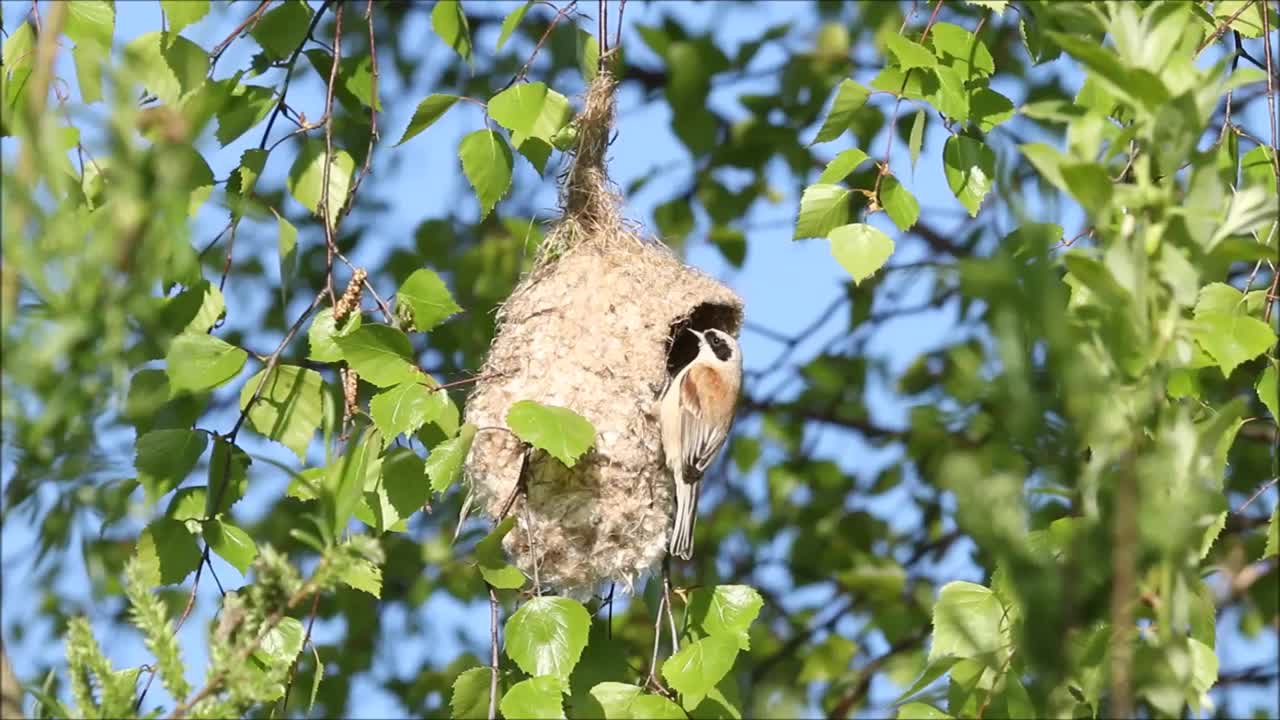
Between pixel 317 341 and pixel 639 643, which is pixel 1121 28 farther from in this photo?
pixel 639 643

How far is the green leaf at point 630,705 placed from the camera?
282 centimetres

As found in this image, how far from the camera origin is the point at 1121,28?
1.92 meters

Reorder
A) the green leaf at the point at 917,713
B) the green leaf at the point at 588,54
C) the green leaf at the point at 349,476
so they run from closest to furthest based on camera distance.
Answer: the green leaf at the point at 917,713, the green leaf at the point at 349,476, the green leaf at the point at 588,54

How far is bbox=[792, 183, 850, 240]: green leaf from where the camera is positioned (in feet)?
9.81

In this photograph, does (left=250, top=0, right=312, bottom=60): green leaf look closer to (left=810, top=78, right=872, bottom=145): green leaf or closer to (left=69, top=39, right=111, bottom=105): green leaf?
(left=69, top=39, right=111, bottom=105): green leaf

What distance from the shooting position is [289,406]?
3.06 metres

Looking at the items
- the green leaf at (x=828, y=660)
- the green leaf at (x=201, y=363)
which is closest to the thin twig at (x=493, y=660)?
the green leaf at (x=201, y=363)

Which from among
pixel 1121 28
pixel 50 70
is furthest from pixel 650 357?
pixel 50 70

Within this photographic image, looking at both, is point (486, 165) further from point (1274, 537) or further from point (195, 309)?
point (1274, 537)

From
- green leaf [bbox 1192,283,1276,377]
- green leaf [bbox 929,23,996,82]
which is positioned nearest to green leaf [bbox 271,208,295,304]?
green leaf [bbox 929,23,996,82]

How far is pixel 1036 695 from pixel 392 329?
50.1 inches

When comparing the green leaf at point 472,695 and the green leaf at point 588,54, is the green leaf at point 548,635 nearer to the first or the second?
the green leaf at point 472,695

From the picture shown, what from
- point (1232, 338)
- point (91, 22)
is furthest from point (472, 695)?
point (1232, 338)

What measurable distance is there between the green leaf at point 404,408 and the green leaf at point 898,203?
0.87m
